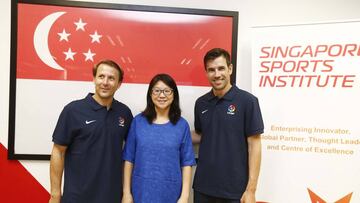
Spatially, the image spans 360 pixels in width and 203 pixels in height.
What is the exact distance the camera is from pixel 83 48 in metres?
2.10

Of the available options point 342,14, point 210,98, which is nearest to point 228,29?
point 210,98

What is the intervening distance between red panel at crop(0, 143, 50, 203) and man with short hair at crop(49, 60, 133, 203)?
24.8 inches

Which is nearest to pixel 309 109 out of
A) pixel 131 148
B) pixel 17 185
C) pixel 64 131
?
pixel 131 148

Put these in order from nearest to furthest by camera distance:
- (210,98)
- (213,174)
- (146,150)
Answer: (146,150)
(213,174)
(210,98)

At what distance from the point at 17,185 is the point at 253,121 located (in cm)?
183

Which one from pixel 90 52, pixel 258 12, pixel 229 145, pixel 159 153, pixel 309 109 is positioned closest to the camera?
pixel 159 153

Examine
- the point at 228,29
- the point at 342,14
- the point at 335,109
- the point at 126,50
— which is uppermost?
the point at 342,14

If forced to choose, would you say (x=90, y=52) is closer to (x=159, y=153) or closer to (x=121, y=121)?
(x=121, y=121)

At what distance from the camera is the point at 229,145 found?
1.73 metres

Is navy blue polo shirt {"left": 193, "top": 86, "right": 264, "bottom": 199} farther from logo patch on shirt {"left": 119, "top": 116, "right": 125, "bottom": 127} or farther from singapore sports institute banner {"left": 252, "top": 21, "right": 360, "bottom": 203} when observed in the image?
logo patch on shirt {"left": 119, "top": 116, "right": 125, "bottom": 127}

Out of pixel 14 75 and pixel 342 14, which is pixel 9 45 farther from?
pixel 342 14

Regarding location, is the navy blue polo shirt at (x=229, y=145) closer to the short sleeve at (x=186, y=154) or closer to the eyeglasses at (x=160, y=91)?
the short sleeve at (x=186, y=154)

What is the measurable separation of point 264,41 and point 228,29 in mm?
312

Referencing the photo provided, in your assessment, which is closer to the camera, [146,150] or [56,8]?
[146,150]
